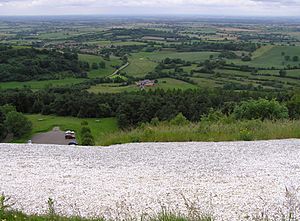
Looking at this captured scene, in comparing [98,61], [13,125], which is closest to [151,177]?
[13,125]

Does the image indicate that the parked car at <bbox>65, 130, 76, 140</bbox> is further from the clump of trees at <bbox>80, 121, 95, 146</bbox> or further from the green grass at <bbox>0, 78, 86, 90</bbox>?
the green grass at <bbox>0, 78, 86, 90</bbox>

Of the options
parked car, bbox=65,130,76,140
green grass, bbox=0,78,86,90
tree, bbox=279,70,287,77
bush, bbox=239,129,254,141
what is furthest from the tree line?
tree, bbox=279,70,287,77

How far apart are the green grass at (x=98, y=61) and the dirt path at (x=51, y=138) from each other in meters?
46.6

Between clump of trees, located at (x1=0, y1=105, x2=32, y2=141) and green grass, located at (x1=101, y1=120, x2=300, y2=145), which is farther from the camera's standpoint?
clump of trees, located at (x1=0, y1=105, x2=32, y2=141)

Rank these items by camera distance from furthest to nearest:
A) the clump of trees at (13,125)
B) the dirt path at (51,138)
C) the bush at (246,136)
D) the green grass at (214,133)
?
the clump of trees at (13,125) → the dirt path at (51,138) → the green grass at (214,133) → the bush at (246,136)

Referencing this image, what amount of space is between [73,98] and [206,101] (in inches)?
813

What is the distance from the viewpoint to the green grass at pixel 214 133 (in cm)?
1273

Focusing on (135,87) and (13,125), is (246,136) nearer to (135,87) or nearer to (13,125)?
(13,125)

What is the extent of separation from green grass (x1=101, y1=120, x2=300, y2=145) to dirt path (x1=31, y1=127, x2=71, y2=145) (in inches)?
960

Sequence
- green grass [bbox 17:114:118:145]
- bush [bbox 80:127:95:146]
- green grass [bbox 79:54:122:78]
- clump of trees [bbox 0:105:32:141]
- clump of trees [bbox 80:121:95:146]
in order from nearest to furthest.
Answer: bush [bbox 80:127:95:146] → clump of trees [bbox 80:121:95:146] → clump of trees [bbox 0:105:32:141] → green grass [bbox 17:114:118:145] → green grass [bbox 79:54:122:78]

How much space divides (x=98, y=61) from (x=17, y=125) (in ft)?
199

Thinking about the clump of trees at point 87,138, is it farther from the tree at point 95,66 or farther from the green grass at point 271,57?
the green grass at point 271,57

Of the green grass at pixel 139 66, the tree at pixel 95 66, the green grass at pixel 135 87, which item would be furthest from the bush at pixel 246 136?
the tree at pixel 95 66

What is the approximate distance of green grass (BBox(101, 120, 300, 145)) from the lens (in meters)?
12.7
